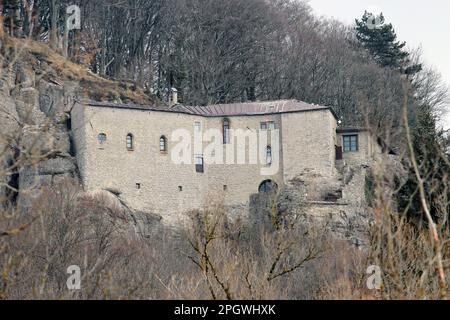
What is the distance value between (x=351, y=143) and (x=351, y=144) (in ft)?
0.23

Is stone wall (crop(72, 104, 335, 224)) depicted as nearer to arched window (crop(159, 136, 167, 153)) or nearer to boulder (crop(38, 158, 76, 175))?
arched window (crop(159, 136, 167, 153))

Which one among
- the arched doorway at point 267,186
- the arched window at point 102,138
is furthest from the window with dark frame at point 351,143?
the arched window at point 102,138

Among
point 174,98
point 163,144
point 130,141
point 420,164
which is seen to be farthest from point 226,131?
point 420,164

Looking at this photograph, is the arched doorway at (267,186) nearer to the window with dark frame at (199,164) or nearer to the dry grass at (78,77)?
the window with dark frame at (199,164)

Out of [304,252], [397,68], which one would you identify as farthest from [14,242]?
[397,68]

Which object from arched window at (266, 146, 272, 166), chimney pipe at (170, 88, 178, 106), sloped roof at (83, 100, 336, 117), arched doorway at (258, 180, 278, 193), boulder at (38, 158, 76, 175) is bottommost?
arched doorway at (258, 180, 278, 193)

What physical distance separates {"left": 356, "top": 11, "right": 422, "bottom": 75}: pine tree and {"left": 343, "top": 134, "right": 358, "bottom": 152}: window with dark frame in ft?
72.9

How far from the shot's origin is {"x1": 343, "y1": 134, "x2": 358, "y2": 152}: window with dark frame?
51.1 metres

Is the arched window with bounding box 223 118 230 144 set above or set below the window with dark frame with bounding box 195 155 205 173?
above

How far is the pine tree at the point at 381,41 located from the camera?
7256 centimetres

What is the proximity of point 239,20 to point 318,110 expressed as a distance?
17.0m

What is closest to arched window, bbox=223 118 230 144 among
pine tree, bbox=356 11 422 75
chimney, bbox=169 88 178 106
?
chimney, bbox=169 88 178 106

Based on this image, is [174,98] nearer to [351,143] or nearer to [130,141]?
[130,141]

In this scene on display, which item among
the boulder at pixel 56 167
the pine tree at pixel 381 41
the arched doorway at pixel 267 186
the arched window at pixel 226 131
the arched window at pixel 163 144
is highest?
the pine tree at pixel 381 41
